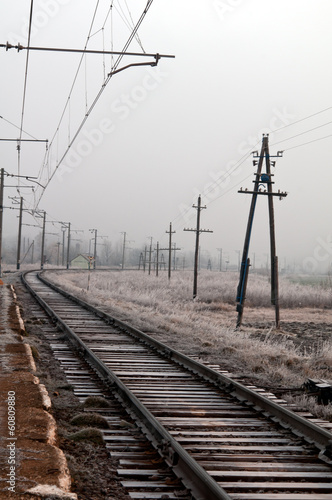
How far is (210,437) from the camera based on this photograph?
5.95m

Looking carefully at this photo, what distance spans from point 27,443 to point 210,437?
6.22 ft

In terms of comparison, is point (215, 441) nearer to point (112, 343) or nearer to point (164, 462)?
point (164, 462)

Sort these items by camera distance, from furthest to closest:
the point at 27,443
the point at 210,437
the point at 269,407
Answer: the point at 269,407 → the point at 210,437 → the point at 27,443

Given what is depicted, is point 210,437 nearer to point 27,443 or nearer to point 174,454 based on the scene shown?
point 174,454

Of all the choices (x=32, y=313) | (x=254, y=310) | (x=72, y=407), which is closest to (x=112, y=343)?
(x=72, y=407)

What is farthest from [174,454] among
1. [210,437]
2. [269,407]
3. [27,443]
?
[269,407]

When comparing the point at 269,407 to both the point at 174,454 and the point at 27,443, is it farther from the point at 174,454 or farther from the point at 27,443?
the point at 27,443

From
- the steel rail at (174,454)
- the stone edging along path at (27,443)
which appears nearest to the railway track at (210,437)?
the steel rail at (174,454)

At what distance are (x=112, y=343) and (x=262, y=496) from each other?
351 inches

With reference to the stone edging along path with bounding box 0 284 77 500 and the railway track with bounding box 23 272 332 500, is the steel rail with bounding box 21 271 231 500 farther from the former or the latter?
the stone edging along path with bounding box 0 284 77 500

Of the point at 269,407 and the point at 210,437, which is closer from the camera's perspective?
the point at 210,437

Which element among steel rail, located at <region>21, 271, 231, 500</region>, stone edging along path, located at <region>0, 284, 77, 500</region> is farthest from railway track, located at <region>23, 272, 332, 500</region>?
stone edging along path, located at <region>0, 284, 77, 500</region>

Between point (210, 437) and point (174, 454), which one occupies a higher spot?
point (174, 454)

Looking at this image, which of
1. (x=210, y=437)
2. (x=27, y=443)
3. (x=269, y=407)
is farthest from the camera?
(x=269, y=407)
